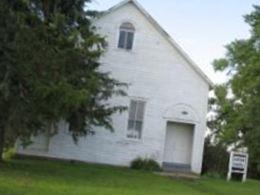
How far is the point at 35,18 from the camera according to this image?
20.0 meters

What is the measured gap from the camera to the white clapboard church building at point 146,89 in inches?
1147

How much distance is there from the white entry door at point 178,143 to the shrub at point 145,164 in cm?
160

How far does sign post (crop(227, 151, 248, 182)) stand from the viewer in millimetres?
29344

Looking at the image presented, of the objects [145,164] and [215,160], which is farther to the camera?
[215,160]

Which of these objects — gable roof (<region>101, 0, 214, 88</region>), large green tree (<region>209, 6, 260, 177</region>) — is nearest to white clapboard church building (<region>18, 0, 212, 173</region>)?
gable roof (<region>101, 0, 214, 88</region>)

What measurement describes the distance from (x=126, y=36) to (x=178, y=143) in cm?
585

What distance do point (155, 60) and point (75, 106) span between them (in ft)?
35.3

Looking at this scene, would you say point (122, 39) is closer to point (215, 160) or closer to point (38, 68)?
point (215, 160)

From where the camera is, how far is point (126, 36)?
29.6 meters

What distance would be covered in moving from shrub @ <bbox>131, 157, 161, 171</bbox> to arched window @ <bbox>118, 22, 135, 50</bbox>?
536 centimetres

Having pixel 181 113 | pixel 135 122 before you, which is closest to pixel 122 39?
pixel 135 122

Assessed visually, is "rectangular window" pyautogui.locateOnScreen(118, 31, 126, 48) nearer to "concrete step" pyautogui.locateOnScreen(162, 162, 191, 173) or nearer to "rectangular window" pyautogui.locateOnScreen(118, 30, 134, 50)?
"rectangular window" pyautogui.locateOnScreen(118, 30, 134, 50)

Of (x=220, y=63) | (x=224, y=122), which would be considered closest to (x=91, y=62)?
(x=220, y=63)

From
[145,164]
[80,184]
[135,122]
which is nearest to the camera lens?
[80,184]
